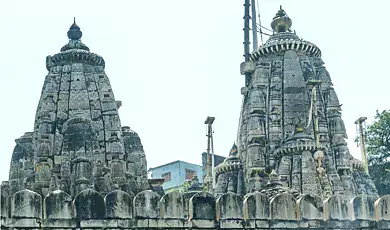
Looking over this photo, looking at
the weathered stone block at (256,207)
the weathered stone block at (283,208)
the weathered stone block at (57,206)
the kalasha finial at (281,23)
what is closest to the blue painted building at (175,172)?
the kalasha finial at (281,23)

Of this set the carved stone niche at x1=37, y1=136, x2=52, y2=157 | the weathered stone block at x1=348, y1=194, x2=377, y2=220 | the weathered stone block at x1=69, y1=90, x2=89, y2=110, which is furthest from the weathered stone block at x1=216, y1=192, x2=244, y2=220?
the weathered stone block at x1=69, y1=90, x2=89, y2=110

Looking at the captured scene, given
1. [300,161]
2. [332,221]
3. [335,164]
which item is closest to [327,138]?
[335,164]

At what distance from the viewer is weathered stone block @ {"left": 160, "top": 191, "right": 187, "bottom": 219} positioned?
18.5m

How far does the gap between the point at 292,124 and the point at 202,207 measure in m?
22.3

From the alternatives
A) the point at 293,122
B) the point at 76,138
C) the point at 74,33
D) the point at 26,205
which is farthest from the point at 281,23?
the point at 26,205

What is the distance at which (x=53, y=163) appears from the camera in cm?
3416

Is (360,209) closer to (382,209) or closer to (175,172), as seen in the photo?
(382,209)

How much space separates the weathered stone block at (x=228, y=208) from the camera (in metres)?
19.0

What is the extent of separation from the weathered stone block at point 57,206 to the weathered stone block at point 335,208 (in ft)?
22.9

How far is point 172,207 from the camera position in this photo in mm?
18625

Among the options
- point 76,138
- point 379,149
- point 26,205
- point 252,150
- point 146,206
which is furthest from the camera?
point 379,149

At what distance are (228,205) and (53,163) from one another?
16.9 metres

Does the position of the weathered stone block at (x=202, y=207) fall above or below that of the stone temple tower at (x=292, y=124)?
below

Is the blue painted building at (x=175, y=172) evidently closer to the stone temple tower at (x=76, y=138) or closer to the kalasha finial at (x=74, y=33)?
the stone temple tower at (x=76, y=138)
